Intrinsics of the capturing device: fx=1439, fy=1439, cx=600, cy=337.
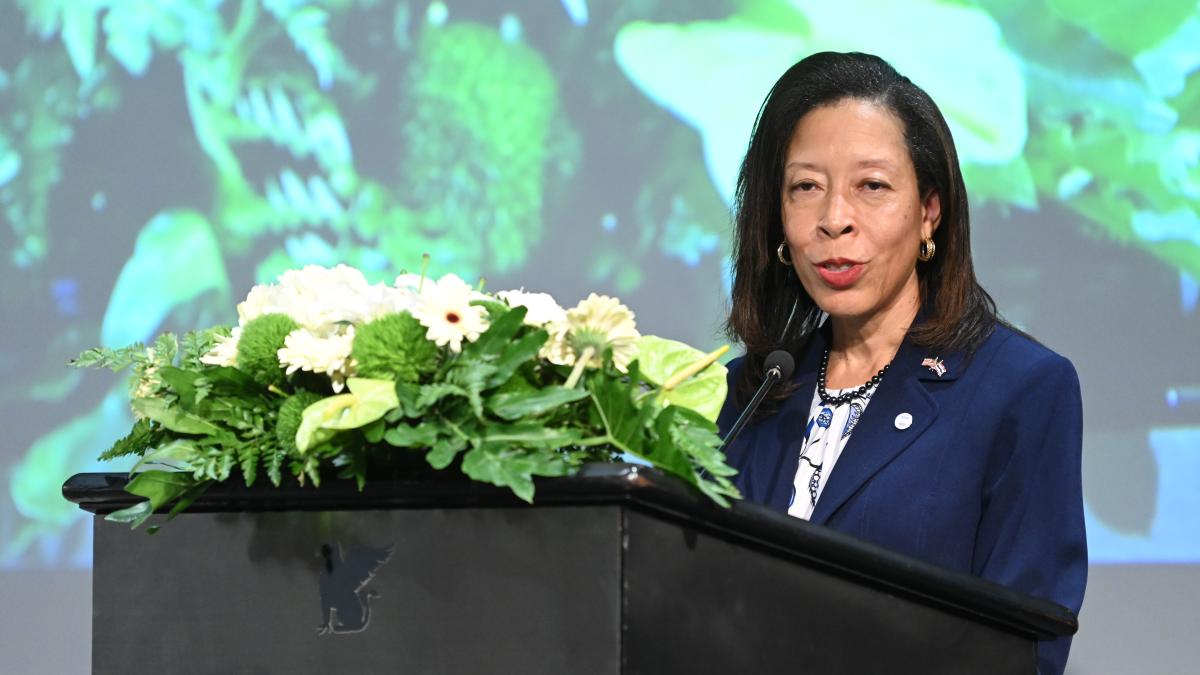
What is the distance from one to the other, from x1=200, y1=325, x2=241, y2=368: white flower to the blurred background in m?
2.01

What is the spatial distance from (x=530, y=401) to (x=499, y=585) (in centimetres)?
14

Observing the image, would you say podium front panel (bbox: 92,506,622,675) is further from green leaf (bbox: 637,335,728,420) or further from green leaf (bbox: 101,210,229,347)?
green leaf (bbox: 101,210,229,347)

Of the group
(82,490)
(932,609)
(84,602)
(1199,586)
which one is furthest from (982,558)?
(84,602)

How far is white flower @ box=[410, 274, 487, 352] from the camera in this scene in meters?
1.14

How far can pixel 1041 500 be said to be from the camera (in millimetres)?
1699

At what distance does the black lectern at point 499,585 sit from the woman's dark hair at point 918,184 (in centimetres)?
72

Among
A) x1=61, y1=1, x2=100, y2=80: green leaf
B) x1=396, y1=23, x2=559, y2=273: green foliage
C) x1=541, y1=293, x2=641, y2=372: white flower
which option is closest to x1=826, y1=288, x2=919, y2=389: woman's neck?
x1=541, y1=293, x2=641, y2=372: white flower

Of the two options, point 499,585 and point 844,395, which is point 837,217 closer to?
point 844,395

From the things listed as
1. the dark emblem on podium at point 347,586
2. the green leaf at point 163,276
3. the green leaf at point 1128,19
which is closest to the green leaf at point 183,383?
the dark emblem on podium at point 347,586

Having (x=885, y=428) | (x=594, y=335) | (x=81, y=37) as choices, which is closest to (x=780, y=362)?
(x=885, y=428)

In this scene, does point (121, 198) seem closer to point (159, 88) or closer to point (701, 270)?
point (159, 88)

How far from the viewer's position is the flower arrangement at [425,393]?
110 cm

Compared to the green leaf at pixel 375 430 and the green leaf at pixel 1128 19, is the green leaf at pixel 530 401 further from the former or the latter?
the green leaf at pixel 1128 19

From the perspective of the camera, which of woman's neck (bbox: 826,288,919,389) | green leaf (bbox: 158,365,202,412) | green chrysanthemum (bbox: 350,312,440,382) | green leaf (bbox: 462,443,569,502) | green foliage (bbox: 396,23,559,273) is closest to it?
green leaf (bbox: 462,443,569,502)
